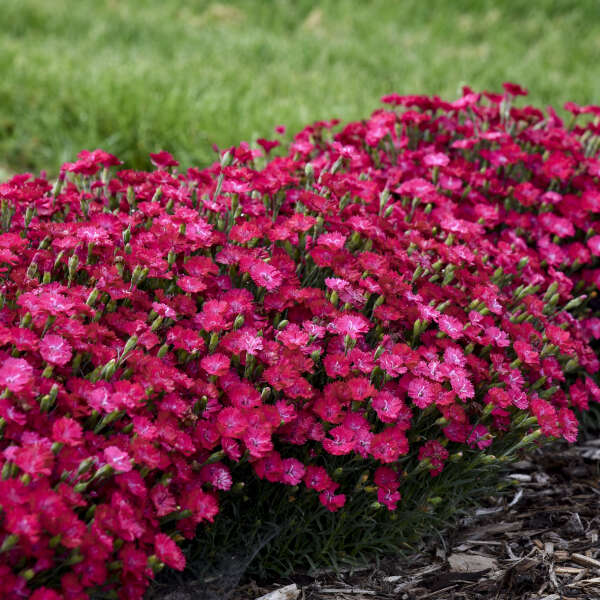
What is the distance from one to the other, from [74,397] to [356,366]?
2.34 feet

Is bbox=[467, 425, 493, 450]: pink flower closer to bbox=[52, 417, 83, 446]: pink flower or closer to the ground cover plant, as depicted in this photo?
the ground cover plant

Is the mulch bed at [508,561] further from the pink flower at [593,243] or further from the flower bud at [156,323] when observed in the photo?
the pink flower at [593,243]

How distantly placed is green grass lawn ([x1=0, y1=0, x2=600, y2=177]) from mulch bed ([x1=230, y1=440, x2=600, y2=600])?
2795mm

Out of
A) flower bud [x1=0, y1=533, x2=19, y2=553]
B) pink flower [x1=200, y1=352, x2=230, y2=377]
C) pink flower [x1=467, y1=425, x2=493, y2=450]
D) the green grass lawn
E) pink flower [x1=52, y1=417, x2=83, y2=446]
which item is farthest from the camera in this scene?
the green grass lawn

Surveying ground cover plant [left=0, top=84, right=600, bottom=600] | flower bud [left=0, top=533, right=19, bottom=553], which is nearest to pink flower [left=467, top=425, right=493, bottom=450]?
ground cover plant [left=0, top=84, right=600, bottom=600]

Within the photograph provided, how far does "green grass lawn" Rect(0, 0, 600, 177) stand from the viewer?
479 cm

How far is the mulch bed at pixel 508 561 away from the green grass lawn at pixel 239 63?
2795mm

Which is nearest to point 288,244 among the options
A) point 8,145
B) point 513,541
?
point 513,541

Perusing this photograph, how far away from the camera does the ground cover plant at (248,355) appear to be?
5.05ft

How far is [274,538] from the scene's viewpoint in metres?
1.99

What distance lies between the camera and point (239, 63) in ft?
20.8

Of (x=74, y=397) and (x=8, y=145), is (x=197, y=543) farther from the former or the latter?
(x=8, y=145)

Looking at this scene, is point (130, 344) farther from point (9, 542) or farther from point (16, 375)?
point (9, 542)

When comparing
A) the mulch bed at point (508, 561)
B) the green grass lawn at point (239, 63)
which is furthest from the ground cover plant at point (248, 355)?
the green grass lawn at point (239, 63)
